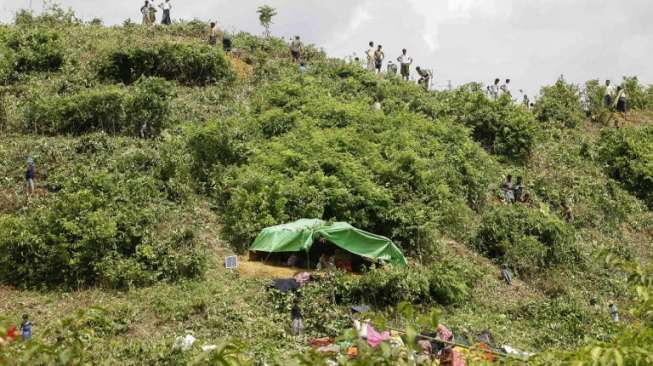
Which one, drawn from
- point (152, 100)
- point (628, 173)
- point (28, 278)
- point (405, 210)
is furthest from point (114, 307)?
point (628, 173)

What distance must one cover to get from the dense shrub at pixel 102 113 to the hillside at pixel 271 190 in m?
0.06

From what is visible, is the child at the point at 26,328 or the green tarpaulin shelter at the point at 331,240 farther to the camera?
the green tarpaulin shelter at the point at 331,240

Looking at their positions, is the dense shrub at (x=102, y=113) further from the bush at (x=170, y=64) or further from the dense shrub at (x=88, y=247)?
the dense shrub at (x=88, y=247)

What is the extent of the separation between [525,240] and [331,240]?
20.7 feet

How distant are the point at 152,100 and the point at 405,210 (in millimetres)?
8680

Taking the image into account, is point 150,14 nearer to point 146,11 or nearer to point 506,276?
point 146,11

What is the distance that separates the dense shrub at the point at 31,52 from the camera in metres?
26.1

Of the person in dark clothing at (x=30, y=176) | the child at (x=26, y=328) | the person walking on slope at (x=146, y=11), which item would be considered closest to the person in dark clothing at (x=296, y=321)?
the child at (x=26, y=328)

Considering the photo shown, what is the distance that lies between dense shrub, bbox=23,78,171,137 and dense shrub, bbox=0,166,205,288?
5712mm

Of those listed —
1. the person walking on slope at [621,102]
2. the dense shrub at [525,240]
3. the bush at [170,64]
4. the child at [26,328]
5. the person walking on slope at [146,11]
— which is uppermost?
the person walking on slope at [146,11]

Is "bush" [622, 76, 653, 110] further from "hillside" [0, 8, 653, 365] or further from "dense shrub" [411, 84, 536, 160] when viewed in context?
"dense shrub" [411, 84, 536, 160]

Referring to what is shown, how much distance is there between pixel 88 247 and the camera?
16.1m

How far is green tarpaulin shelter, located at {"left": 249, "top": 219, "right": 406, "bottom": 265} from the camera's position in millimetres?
17172

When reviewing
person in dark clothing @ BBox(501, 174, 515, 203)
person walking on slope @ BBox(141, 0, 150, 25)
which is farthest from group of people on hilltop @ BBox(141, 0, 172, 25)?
person in dark clothing @ BBox(501, 174, 515, 203)
